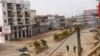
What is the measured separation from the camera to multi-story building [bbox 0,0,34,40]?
1527 inches

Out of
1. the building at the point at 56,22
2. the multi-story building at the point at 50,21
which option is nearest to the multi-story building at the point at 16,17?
the multi-story building at the point at 50,21

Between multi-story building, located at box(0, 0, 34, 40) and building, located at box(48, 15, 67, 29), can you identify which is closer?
multi-story building, located at box(0, 0, 34, 40)

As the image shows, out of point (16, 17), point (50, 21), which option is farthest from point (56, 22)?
point (16, 17)

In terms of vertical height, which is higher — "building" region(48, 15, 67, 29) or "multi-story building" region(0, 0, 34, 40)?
"multi-story building" region(0, 0, 34, 40)

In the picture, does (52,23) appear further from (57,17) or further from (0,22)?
(0,22)

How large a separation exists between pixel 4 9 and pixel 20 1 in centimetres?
672

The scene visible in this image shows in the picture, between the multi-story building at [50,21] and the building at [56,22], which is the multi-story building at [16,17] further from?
the building at [56,22]

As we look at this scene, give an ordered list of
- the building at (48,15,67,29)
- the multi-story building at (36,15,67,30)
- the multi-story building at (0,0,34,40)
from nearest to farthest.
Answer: the multi-story building at (0,0,34,40)
the multi-story building at (36,15,67,30)
the building at (48,15,67,29)

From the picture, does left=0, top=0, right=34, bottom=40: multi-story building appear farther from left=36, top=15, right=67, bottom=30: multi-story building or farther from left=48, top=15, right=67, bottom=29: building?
left=48, top=15, right=67, bottom=29: building

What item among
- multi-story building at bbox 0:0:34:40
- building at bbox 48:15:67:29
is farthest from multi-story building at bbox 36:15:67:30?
multi-story building at bbox 0:0:34:40

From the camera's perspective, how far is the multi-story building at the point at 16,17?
38781 mm

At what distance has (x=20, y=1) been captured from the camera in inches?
1768

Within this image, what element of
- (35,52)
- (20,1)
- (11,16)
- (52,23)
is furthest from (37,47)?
(52,23)

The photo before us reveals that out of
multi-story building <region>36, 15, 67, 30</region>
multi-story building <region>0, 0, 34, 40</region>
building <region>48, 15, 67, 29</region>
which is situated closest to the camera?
multi-story building <region>0, 0, 34, 40</region>
